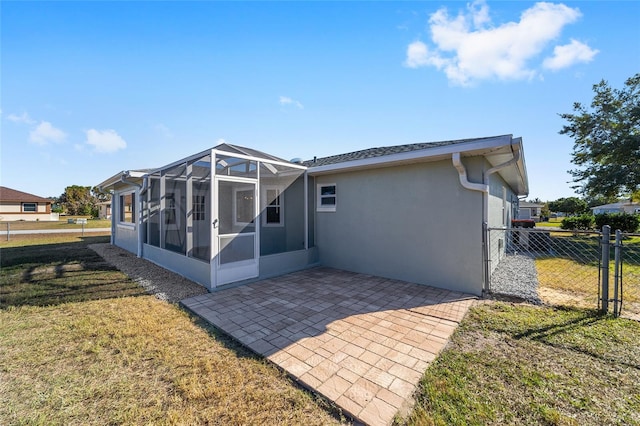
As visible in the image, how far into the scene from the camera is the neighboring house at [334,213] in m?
5.27

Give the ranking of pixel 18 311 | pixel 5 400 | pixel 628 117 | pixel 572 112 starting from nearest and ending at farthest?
pixel 5 400 → pixel 18 311 → pixel 628 117 → pixel 572 112

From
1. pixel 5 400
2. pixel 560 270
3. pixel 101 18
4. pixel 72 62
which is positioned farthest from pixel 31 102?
pixel 560 270

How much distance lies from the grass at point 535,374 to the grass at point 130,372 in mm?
1169

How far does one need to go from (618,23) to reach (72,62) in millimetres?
13345

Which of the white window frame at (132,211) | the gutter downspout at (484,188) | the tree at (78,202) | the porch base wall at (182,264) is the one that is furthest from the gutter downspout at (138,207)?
the tree at (78,202)

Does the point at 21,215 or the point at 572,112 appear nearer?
the point at 572,112

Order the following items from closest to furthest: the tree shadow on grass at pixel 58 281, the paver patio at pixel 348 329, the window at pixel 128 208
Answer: the paver patio at pixel 348 329 → the tree shadow on grass at pixel 58 281 → the window at pixel 128 208

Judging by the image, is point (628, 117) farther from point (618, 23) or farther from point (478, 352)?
point (478, 352)

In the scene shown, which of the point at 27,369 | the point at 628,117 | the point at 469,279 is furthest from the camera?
the point at 628,117

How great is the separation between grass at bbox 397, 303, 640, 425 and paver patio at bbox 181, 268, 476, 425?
26 cm

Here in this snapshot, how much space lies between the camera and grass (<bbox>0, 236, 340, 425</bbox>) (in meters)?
2.18

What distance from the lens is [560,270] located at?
741 cm

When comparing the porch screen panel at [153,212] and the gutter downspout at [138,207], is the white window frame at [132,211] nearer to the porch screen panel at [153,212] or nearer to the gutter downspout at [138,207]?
the gutter downspout at [138,207]

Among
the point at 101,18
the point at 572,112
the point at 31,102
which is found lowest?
the point at 31,102
